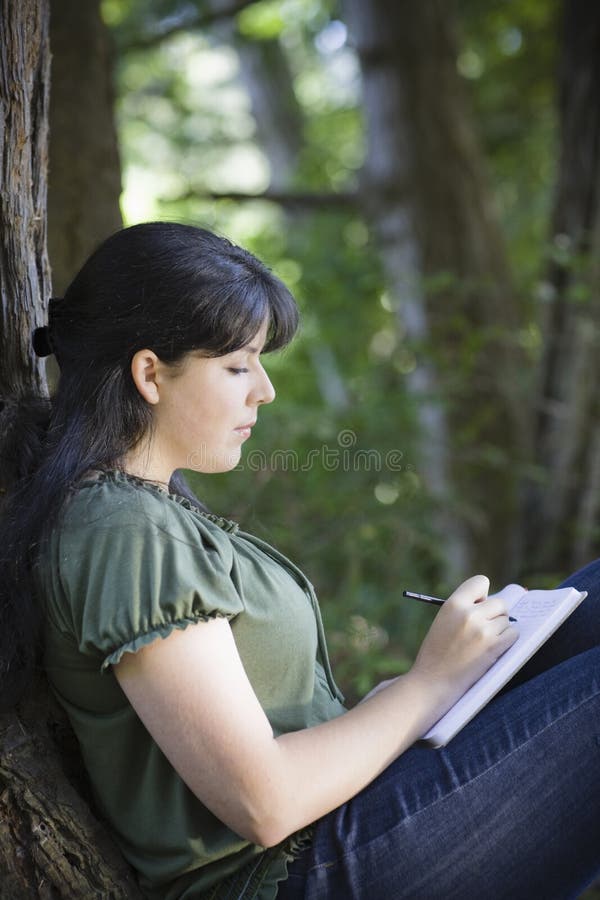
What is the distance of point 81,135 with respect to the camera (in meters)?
2.90

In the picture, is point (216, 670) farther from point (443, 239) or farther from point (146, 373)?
point (443, 239)

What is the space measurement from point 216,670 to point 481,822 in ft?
1.44

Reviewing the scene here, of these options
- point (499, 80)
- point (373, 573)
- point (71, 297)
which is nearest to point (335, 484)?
point (373, 573)

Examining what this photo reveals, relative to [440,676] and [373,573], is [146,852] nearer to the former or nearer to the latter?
[440,676]

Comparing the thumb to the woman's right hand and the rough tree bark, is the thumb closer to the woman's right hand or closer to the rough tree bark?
the woman's right hand

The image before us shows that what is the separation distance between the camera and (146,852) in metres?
1.40

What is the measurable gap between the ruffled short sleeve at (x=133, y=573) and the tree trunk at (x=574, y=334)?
116 inches

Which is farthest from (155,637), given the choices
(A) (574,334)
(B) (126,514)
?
(A) (574,334)

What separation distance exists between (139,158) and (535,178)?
5.80 metres

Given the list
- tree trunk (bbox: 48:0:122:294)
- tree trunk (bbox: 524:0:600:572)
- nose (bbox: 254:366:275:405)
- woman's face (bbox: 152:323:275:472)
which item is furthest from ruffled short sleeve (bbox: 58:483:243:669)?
tree trunk (bbox: 524:0:600:572)

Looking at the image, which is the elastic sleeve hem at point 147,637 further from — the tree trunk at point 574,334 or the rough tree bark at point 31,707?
the tree trunk at point 574,334

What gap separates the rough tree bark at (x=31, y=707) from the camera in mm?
1390

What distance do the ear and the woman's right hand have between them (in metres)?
0.55

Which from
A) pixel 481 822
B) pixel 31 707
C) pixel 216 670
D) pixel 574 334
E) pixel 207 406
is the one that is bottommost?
pixel 481 822
